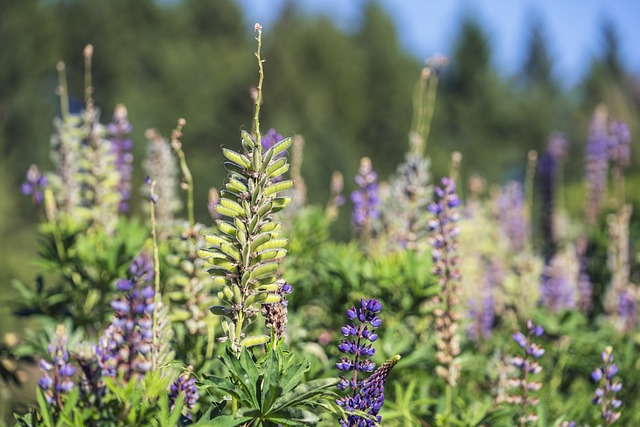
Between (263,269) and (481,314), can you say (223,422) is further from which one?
(481,314)

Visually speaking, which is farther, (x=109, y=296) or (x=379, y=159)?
(x=379, y=159)

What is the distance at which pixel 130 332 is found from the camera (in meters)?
1.75

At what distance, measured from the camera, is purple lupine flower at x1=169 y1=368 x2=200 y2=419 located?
6.49 ft

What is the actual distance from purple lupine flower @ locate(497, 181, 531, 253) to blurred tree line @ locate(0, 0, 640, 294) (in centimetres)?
1677

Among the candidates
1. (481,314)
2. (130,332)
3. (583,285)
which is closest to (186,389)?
(130,332)

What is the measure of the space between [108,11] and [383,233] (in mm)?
32910

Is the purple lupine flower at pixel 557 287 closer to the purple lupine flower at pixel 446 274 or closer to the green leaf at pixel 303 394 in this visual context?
the purple lupine flower at pixel 446 274

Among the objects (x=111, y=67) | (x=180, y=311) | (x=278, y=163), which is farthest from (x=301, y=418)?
(x=111, y=67)

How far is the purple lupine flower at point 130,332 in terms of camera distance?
1.75m

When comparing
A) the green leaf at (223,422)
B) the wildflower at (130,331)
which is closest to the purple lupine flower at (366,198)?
the wildflower at (130,331)

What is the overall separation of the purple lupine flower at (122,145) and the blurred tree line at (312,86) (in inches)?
777

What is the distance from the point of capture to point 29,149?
54.4 feet

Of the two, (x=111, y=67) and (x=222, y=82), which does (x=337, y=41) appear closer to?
(x=222, y=82)

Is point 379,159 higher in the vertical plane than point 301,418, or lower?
higher
